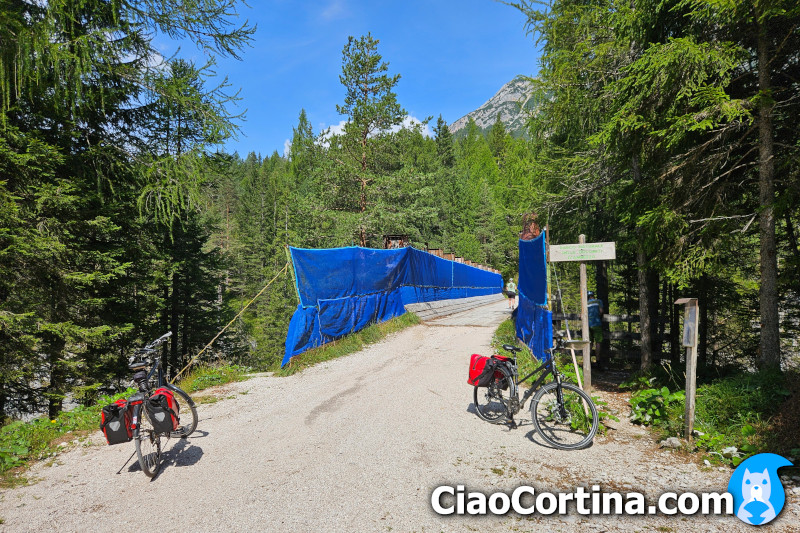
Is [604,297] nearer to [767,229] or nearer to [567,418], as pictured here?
[767,229]

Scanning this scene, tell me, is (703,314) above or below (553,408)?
above

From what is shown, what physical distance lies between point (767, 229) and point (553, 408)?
381 cm

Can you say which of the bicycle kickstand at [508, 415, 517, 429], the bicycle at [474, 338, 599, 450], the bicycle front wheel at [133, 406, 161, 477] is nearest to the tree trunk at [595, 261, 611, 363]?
the bicycle at [474, 338, 599, 450]

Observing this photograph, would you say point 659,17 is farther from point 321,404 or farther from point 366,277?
point 366,277

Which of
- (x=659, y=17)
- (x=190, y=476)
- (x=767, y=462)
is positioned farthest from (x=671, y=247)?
A: (x=190, y=476)

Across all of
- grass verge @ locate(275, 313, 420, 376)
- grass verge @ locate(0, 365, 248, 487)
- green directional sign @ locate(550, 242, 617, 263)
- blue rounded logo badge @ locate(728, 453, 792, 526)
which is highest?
green directional sign @ locate(550, 242, 617, 263)

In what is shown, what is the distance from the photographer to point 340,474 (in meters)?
4.25

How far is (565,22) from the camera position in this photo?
8492 mm

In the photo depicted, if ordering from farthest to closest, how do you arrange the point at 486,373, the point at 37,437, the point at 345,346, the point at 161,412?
1. the point at 345,346
2. the point at 486,373
3. the point at 37,437
4. the point at 161,412

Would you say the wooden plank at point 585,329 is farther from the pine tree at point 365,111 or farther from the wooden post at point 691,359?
the pine tree at point 365,111

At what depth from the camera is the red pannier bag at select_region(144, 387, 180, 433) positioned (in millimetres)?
4416

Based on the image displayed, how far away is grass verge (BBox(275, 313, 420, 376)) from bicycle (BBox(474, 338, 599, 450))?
488 cm

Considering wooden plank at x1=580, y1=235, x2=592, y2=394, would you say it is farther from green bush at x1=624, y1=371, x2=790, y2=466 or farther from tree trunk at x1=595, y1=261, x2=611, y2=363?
tree trunk at x1=595, y1=261, x2=611, y2=363

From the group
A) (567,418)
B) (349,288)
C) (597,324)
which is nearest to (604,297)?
(597,324)
